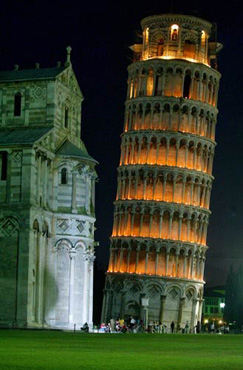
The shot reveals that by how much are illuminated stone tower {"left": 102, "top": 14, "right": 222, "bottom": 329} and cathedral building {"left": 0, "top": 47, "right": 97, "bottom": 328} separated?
30.6 metres

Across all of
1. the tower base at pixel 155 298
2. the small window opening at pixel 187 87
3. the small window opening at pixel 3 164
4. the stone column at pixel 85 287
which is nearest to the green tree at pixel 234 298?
the tower base at pixel 155 298

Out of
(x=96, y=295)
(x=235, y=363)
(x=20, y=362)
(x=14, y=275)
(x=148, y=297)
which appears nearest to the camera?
(x=20, y=362)

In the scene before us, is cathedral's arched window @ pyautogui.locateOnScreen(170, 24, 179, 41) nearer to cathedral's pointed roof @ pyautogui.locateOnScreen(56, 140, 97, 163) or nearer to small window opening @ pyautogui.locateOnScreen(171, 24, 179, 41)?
small window opening @ pyautogui.locateOnScreen(171, 24, 179, 41)

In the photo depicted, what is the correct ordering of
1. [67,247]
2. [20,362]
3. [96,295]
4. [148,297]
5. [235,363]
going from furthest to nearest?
[96,295], [148,297], [67,247], [235,363], [20,362]

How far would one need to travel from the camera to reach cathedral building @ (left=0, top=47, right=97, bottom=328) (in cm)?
6712

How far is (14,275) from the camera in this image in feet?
220

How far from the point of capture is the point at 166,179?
4181 inches

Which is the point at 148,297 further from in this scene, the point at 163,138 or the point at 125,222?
the point at 163,138

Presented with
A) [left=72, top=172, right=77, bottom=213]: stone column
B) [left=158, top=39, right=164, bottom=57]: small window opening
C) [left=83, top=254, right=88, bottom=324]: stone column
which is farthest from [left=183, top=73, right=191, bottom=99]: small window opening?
[left=83, top=254, right=88, bottom=324]: stone column

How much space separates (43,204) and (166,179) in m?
37.3

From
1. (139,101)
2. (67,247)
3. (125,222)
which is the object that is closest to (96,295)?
(125,222)

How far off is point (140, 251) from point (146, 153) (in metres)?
10.2

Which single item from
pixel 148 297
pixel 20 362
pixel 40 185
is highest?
pixel 148 297

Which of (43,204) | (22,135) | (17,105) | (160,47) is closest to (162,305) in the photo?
(160,47)
